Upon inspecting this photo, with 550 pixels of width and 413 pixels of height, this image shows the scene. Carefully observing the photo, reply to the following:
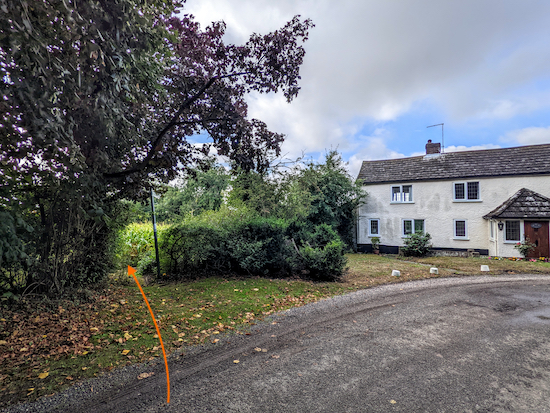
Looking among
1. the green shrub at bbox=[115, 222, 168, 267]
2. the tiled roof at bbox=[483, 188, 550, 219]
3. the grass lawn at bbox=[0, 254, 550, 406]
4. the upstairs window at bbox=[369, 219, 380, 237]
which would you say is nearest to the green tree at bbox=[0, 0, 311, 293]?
the grass lawn at bbox=[0, 254, 550, 406]

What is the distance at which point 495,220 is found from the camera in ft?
63.1

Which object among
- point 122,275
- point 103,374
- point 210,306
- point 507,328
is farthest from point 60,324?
point 507,328

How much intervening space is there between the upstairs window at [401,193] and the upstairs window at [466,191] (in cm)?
317

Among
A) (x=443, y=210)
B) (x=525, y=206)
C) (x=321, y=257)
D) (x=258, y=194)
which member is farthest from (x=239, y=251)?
(x=525, y=206)

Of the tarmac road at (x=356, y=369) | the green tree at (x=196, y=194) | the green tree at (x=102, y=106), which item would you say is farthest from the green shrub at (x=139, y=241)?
the green tree at (x=196, y=194)

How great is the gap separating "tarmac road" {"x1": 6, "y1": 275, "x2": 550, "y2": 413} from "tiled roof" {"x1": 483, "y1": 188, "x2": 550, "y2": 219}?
1381cm

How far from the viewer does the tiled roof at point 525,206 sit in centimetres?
1778

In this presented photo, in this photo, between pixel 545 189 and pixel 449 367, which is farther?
pixel 545 189

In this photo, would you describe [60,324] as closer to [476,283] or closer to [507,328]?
[507,328]

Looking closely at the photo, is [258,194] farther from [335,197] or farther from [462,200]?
[462,200]

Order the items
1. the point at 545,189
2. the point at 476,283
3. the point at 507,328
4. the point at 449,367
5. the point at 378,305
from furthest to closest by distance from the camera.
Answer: the point at 545,189, the point at 476,283, the point at 378,305, the point at 507,328, the point at 449,367

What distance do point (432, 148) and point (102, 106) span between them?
25656 mm

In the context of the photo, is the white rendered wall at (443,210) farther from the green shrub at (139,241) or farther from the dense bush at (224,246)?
the green shrub at (139,241)

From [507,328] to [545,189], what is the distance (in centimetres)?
1847
